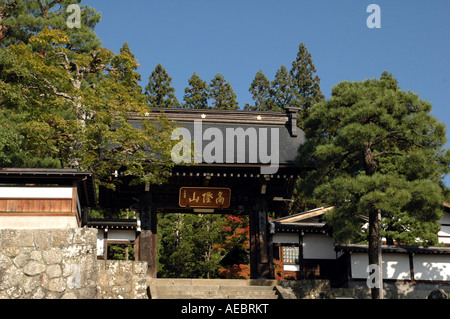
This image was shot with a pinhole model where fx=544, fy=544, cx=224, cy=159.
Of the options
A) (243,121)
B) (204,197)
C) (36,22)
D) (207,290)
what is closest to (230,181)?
(204,197)

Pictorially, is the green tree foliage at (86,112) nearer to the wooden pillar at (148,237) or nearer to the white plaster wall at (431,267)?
the wooden pillar at (148,237)

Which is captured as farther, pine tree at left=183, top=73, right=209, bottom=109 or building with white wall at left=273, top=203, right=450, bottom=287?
pine tree at left=183, top=73, right=209, bottom=109

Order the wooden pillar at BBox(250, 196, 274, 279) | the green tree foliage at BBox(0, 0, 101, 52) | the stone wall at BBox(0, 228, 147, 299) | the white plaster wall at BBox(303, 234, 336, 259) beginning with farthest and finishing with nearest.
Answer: the green tree foliage at BBox(0, 0, 101, 52), the white plaster wall at BBox(303, 234, 336, 259), the wooden pillar at BBox(250, 196, 274, 279), the stone wall at BBox(0, 228, 147, 299)

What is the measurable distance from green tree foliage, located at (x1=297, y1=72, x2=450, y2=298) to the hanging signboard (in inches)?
166

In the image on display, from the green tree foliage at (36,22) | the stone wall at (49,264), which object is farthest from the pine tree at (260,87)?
the stone wall at (49,264)

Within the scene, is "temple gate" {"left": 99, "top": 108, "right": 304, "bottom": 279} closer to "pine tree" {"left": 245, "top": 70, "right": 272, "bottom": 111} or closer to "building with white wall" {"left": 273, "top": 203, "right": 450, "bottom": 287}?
"building with white wall" {"left": 273, "top": 203, "right": 450, "bottom": 287}

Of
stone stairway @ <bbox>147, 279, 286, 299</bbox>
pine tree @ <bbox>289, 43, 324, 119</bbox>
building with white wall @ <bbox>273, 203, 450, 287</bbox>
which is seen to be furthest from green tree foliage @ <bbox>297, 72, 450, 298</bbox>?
pine tree @ <bbox>289, 43, 324, 119</bbox>

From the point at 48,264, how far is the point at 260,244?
9835mm

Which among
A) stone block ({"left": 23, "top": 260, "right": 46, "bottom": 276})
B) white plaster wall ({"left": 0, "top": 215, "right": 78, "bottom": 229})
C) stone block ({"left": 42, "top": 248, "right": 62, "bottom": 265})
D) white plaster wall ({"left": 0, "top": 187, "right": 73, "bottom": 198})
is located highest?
white plaster wall ({"left": 0, "top": 187, "right": 73, "bottom": 198})

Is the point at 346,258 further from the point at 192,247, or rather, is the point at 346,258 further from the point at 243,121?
the point at 192,247

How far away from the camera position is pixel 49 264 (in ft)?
51.1

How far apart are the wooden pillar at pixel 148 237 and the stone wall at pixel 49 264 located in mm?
5760

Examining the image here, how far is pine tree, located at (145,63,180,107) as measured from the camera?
46.7 metres

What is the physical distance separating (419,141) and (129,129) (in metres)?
10.5
